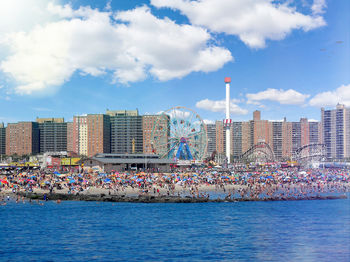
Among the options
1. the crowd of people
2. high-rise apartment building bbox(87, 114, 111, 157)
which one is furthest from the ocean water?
high-rise apartment building bbox(87, 114, 111, 157)

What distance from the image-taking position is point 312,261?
30406 millimetres

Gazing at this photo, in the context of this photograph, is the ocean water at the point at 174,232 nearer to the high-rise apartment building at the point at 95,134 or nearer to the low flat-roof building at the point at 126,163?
the low flat-roof building at the point at 126,163

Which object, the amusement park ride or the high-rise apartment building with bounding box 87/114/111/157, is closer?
the amusement park ride

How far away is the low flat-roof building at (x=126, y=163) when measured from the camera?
324 feet

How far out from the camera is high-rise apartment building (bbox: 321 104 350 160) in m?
177

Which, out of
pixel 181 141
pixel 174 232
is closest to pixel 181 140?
pixel 181 141

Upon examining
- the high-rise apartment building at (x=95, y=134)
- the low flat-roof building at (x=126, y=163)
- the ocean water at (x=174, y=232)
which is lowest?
the ocean water at (x=174, y=232)

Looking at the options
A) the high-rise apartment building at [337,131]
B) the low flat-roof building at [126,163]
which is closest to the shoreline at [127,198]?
the low flat-roof building at [126,163]

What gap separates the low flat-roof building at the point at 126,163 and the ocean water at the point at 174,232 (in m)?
38.0

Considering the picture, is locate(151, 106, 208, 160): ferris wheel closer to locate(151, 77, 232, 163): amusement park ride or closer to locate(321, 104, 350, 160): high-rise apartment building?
locate(151, 77, 232, 163): amusement park ride

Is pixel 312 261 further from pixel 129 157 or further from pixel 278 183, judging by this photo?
pixel 129 157

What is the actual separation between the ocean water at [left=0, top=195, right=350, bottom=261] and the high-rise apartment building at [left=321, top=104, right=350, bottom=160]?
420 ft

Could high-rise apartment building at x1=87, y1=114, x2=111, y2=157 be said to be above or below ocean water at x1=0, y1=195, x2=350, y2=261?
above

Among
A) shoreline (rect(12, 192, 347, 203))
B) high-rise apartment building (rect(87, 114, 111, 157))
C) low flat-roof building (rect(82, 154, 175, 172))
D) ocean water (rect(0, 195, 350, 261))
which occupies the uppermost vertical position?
high-rise apartment building (rect(87, 114, 111, 157))
